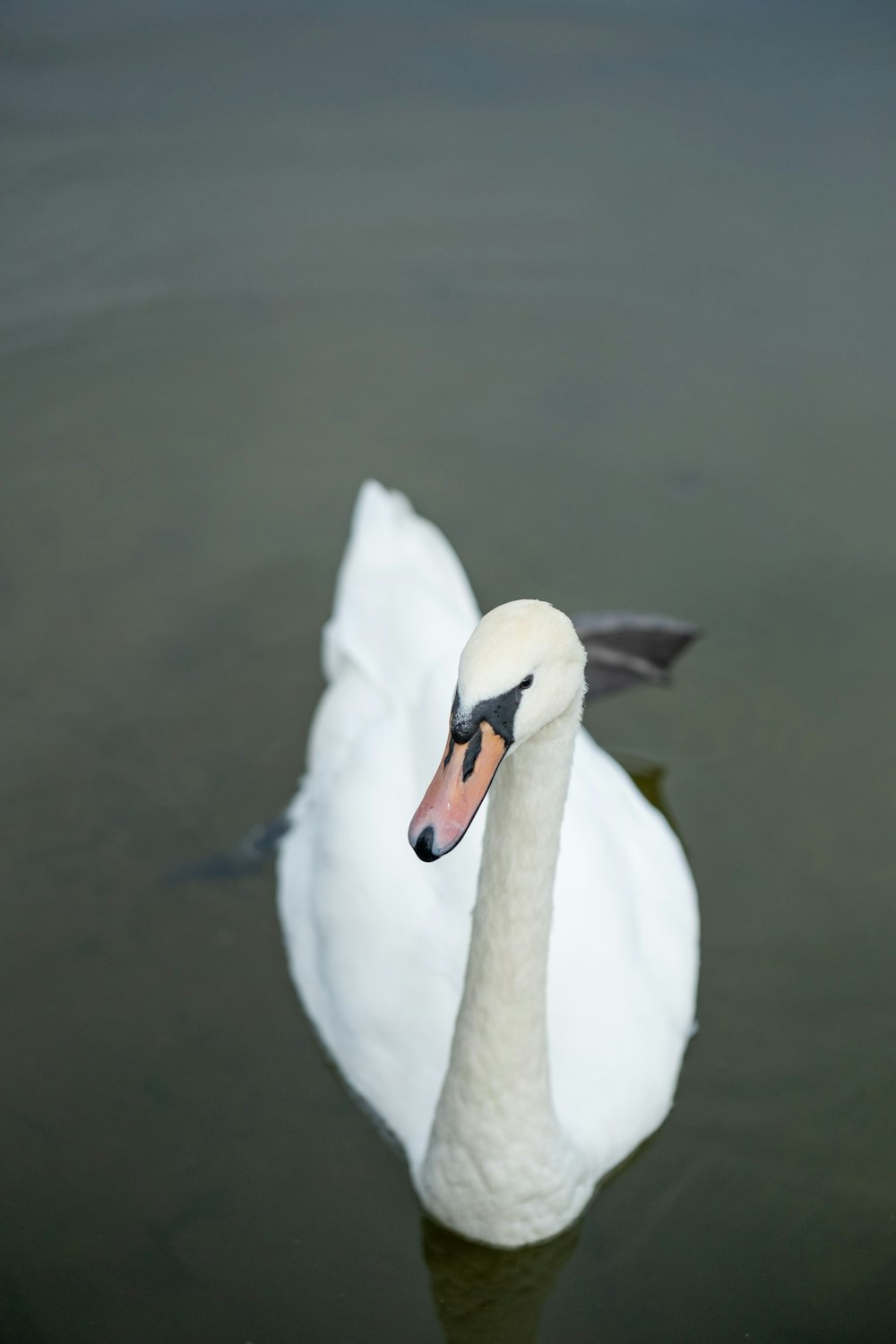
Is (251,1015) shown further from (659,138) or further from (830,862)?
(659,138)

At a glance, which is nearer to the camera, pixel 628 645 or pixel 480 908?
pixel 480 908

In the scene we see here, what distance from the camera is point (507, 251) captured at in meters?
7.61

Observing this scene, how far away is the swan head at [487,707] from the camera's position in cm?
282

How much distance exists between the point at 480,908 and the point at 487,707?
0.69m

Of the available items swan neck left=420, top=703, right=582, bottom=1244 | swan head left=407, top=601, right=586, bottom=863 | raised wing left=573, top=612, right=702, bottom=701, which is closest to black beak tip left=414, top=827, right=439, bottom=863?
A: swan head left=407, top=601, right=586, bottom=863

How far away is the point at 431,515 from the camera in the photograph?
21.1ft

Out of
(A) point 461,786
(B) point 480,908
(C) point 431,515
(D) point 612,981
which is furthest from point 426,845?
(C) point 431,515

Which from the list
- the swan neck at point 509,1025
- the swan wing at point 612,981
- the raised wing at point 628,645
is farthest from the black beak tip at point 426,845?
the raised wing at point 628,645

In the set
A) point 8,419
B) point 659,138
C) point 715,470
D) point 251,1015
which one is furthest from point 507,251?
point 251,1015

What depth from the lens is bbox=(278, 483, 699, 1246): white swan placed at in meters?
3.02

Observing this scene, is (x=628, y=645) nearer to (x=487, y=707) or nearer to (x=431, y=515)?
(x=431, y=515)

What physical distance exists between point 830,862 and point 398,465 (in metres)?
2.63

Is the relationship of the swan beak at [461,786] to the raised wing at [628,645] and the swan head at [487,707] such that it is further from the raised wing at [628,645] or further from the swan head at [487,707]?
the raised wing at [628,645]

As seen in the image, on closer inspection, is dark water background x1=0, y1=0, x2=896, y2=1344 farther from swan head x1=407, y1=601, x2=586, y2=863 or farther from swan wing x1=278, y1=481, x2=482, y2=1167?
swan head x1=407, y1=601, x2=586, y2=863
